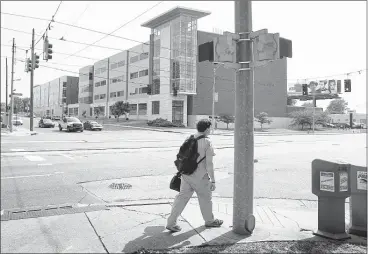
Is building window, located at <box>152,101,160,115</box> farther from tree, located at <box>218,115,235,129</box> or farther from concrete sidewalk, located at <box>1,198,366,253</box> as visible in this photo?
concrete sidewalk, located at <box>1,198,366,253</box>

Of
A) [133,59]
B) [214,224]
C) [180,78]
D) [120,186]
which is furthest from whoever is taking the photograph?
[133,59]

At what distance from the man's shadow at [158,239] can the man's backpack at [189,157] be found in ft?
2.85

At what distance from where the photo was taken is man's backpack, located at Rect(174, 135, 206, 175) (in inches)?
176

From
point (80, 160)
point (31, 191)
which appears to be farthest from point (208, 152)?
point (80, 160)

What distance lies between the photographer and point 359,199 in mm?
4801

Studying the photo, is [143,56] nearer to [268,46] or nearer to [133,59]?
[133,59]

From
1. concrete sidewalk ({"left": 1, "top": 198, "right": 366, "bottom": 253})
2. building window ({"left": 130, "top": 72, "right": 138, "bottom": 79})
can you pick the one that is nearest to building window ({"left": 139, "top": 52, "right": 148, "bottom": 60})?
building window ({"left": 130, "top": 72, "right": 138, "bottom": 79})

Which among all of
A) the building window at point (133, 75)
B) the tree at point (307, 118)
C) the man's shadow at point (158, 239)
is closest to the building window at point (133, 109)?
the building window at point (133, 75)

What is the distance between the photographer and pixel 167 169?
1050 centimetres

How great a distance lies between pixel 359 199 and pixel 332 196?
516 millimetres

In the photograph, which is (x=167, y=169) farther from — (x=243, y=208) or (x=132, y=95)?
→ (x=132, y=95)

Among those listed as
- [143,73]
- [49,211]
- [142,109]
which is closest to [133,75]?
[143,73]

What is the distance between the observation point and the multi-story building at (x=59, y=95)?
349 feet

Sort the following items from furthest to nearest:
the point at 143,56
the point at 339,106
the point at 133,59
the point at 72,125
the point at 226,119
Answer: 1. the point at 339,106
2. the point at 133,59
3. the point at 143,56
4. the point at 226,119
5. the point at 72,125
